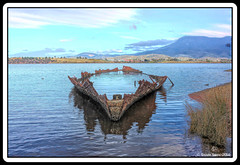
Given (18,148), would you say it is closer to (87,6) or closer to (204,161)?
(87,6)

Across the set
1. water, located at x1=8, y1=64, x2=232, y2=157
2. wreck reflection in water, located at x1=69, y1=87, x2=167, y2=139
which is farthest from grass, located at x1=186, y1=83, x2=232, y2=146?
wreck reflection in water, located at x1=69, y1=87, x2=167, y2=139

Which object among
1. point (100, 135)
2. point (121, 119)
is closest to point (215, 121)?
point (100, 135)

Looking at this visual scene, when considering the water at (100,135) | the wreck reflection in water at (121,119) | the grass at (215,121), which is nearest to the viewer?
the water at (100,135)

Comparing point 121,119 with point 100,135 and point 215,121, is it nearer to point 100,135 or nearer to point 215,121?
point 100,135

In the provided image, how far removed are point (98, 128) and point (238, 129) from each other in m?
10.6

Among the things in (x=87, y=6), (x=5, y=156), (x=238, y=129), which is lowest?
(x=5, y=156)

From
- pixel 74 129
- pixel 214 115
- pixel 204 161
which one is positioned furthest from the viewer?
pixel 74 129

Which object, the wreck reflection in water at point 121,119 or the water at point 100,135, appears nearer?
the water at point 100,135

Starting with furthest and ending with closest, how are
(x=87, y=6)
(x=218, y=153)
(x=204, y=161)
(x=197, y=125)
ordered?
1. (x=197, y=125)
2. (x=218, y=153)
3. (x=87, y=6)
4. (x=204, y=161)

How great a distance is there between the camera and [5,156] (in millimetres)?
9773

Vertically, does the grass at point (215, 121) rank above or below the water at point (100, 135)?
above

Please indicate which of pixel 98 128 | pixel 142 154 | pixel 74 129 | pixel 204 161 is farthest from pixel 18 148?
pixel 204 161

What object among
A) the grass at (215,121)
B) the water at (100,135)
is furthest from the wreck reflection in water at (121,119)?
the grass at (215,121)

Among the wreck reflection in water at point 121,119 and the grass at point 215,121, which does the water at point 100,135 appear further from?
the grass at point 215,121
